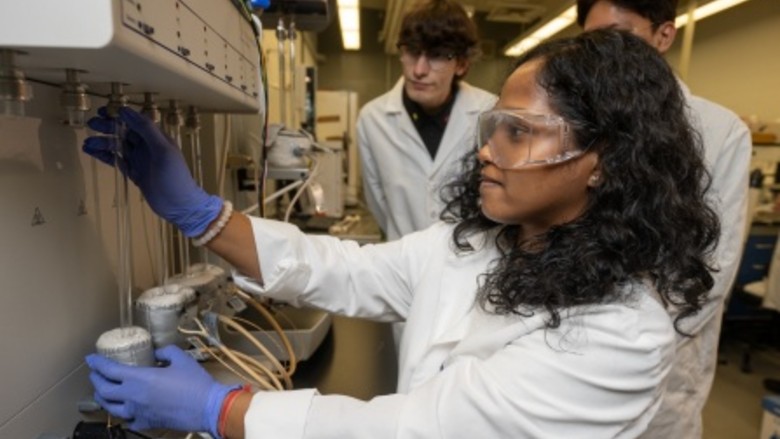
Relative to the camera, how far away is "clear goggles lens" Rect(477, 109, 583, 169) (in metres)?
0.71

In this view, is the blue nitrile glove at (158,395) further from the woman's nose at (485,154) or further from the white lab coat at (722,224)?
the white lab coat at (722,224)

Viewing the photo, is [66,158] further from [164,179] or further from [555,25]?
[555,25]

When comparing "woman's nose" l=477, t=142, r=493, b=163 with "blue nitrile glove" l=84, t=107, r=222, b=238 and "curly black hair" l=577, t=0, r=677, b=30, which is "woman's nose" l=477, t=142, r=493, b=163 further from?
"curly black hair" l=577, t=0, r=677, b=30

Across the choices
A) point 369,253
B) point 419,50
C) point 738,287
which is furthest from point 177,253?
point 738,287

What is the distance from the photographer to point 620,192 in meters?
0.72

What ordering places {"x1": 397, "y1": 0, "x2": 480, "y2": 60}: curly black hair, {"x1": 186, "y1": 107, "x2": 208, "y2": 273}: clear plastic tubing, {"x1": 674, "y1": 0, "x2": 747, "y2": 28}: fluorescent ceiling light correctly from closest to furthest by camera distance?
{"x1": 186, "y1": 107, "x2": 208, "y2": 273}: clear plastic tubing → {"x1": 397, "y1": 0, "x2": 480, "y2": 60}: curly black hair → {"x1": 674, "y1": 0, "x2": 747, "y2": 28}: fluorescent ceiling light

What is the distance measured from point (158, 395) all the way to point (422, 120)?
54.9 inches

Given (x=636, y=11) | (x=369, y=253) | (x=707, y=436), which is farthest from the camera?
(x=707, y=436)

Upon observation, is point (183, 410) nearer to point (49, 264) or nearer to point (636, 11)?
point (49, 264)

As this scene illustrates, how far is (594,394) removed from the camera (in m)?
0.62

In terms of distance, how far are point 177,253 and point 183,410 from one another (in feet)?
1.99

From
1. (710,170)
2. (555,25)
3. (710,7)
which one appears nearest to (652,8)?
(710,170)

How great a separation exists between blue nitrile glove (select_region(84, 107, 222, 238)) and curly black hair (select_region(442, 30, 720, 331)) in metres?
0.54

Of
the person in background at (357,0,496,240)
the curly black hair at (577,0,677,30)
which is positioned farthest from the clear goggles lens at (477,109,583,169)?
the person in background at (357,0,496,240)
